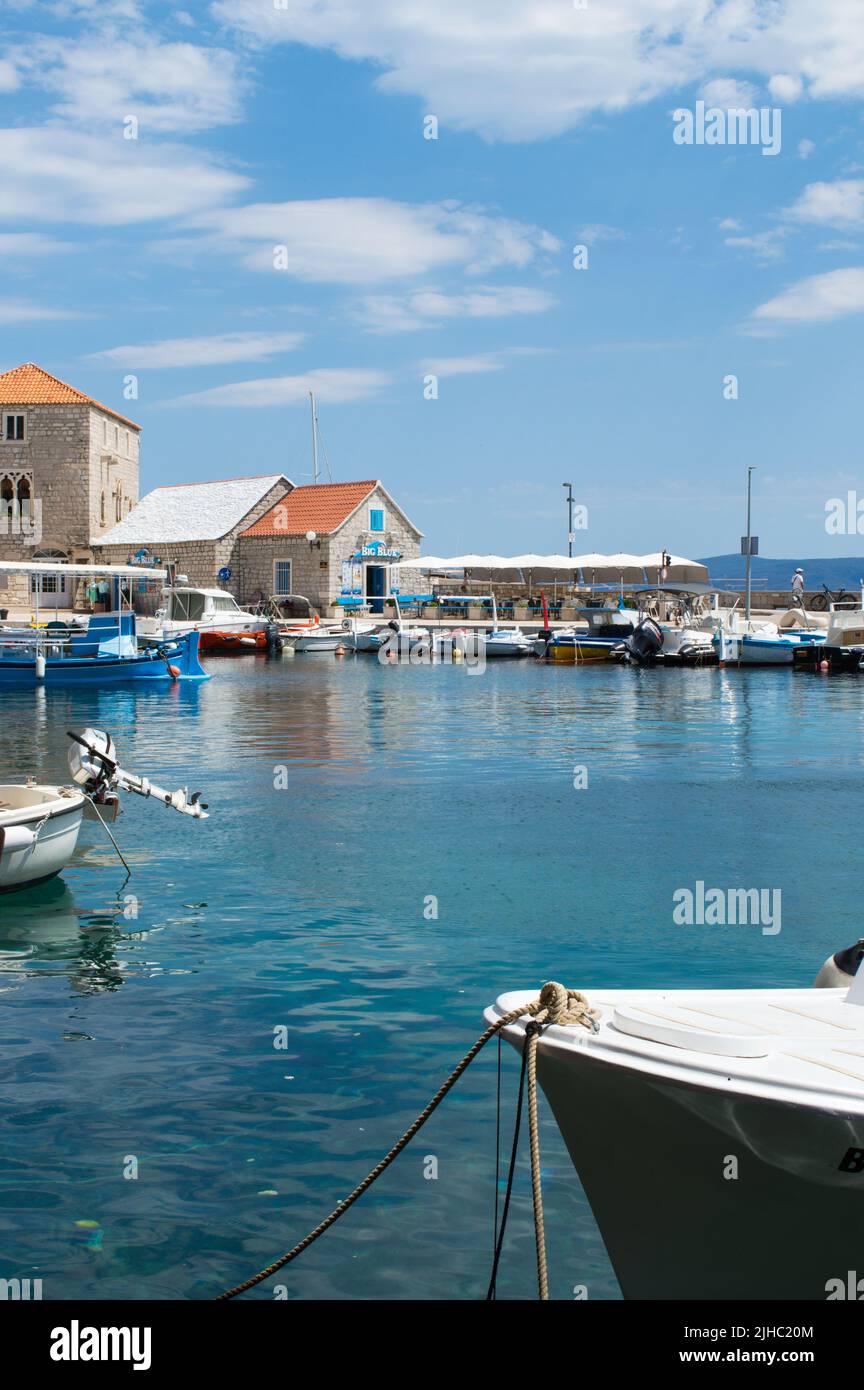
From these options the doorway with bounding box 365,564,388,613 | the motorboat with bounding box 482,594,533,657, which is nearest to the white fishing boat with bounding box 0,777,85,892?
the motorboat with bounding box 482,594,533,657

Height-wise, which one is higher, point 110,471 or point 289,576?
point 110,471

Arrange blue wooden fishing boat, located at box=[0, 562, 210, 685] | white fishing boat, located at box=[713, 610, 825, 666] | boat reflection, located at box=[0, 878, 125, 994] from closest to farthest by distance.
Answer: boat reflection, located at box=[0, 878, 125, 994], blue wooden fishing boat, located at box=[0, 562, 210, 685], white fishing boat, located at box=[713, 610, 825, 666]

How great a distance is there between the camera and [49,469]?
73.6 m

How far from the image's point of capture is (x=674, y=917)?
40.7 feet

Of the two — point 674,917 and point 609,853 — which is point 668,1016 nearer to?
point 674,917

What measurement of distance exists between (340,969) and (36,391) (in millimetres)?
70203

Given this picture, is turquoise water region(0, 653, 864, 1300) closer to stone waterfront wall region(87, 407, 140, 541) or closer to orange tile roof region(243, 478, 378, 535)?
orange tile roof region(243, 478, 378, 535)

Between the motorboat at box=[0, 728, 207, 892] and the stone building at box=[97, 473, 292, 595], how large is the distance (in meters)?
59.0

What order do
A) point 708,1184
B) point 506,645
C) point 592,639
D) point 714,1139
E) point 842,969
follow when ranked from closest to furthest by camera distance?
point 714,1139 → point 708,1184 → point 842,969 → point 592,639 → point 506,645

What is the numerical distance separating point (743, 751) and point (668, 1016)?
21.5 metres

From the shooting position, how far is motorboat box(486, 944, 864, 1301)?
443 cm

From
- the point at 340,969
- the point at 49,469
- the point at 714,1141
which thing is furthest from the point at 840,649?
the point at 714,1141

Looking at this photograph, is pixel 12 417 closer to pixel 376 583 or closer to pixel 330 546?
pixel 330 546

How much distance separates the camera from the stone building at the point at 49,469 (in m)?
73.2
